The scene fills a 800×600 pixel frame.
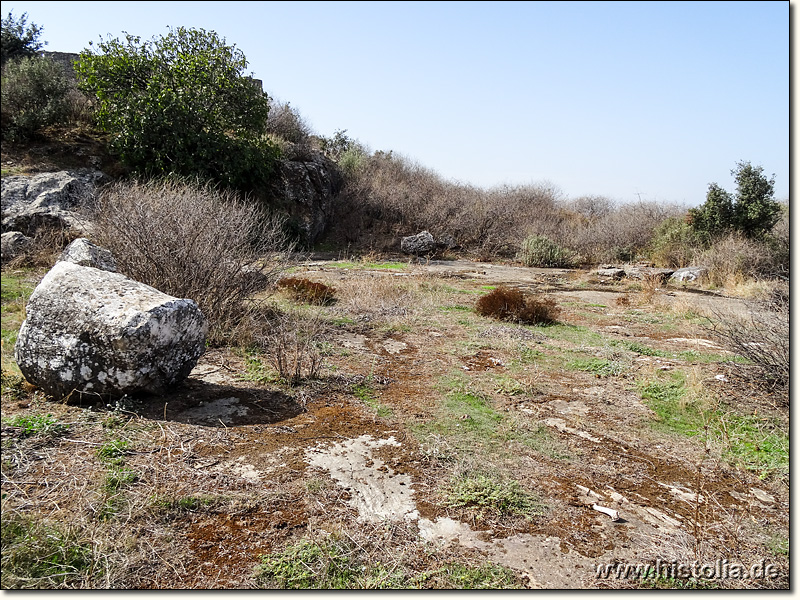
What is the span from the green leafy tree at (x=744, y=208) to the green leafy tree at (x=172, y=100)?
14.9m

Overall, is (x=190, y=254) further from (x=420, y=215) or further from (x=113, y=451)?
(x=420, y=215)

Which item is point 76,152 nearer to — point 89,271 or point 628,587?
point 89,271

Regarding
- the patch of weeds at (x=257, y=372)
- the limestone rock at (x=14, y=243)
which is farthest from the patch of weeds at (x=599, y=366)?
the limestone rock at (x=14, y=243)

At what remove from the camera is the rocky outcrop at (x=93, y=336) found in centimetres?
392

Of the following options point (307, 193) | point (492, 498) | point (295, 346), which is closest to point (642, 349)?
point (295, 346)

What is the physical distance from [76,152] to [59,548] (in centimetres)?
1595

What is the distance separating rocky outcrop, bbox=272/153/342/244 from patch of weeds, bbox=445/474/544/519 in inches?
640

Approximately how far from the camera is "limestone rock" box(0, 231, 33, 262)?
391 inches

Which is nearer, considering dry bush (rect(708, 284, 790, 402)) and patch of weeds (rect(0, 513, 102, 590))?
patch of weeds (rect(0, 513, 102, 590))

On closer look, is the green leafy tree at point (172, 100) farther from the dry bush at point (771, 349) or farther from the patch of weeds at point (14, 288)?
the dry bush at point (771, 349)

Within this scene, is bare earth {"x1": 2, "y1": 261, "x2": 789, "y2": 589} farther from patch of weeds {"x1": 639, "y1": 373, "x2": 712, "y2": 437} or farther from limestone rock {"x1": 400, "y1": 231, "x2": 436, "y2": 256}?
limestone rock {"x1": 400, "y1": 231, "x2": 436, "y2": 256}

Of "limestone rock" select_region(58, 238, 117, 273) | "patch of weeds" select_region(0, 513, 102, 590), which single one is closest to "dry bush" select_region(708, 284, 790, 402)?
"patch of weeds" select_region(0, 513, 102, 590)

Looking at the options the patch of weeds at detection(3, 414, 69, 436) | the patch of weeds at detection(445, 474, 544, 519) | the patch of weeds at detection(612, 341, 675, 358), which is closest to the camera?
the patch of weeds at detection(445, 474, 544, 519)

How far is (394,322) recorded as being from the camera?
8.27 metres
